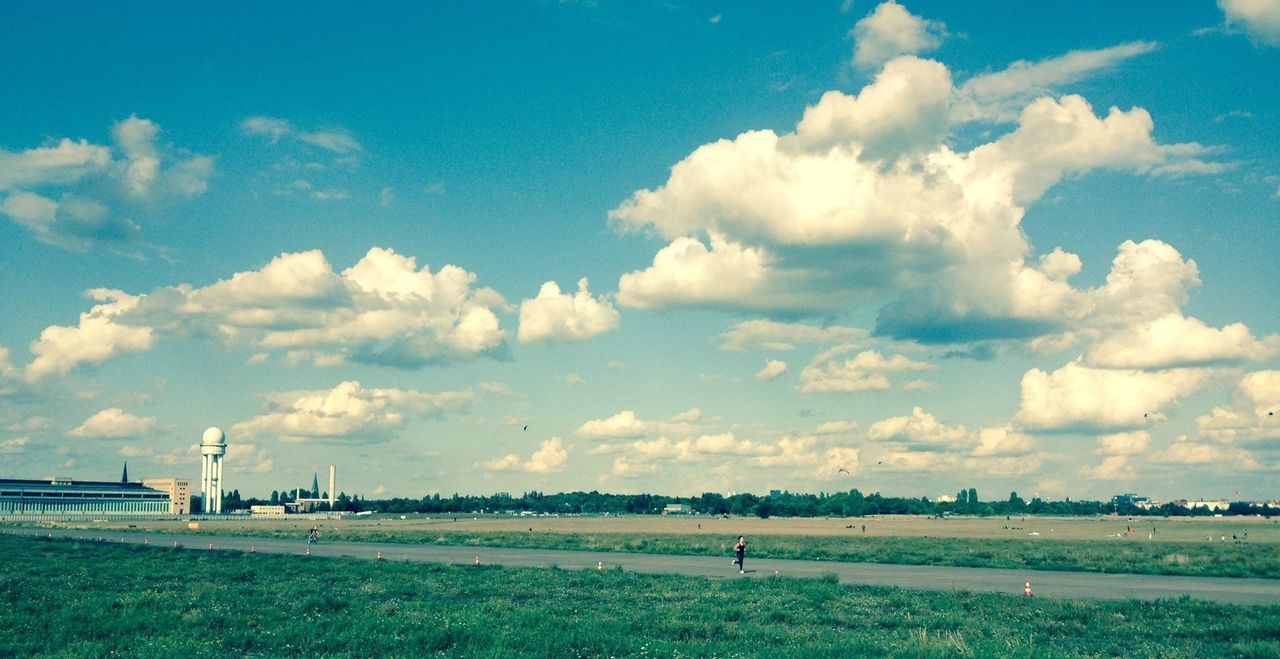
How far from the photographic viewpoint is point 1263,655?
63.8ft

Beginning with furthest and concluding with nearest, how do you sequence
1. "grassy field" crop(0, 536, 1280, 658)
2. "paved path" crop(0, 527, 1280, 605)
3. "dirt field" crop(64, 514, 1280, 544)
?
"dirt field" crop(64, 514, 1280, 544) < "paved path" crop(0, 527, 1280, 605) < "grassy field" crop(0, 536, 1280, 658)

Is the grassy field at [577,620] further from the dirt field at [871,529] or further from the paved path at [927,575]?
the dirt field at [871,529]

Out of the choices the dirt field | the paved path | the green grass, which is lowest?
the dirt field

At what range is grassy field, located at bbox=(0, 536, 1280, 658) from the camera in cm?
1958

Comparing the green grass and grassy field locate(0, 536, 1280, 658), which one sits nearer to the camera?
grassy field locate(0, 536, 1280, 658)

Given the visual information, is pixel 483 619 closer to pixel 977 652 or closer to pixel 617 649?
pixel 617 649

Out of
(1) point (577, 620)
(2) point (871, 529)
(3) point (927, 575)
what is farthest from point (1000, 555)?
(2) point (871, 529)

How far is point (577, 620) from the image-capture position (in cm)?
2394

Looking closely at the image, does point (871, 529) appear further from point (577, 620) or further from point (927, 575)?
point (577, 620)

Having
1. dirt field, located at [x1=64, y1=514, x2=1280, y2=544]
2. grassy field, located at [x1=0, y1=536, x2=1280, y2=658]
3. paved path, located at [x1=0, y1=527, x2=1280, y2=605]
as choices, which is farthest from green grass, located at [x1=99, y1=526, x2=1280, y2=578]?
dirt field, located at [x1=64, y1=514, x2=1280, y2=544]

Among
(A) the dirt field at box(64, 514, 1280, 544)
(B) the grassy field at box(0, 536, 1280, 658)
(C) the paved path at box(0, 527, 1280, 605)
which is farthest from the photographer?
(A) the dirt field at box(64, 514, 1280, 544)

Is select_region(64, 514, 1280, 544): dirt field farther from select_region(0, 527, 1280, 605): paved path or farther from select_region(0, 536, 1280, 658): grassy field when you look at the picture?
select_region(0, 536, 1280, 658): grassy field

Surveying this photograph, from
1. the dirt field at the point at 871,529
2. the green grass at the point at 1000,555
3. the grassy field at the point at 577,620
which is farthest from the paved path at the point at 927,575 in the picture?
the dirt field at the point at 871,529

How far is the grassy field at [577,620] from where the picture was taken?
19.6 meters
